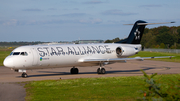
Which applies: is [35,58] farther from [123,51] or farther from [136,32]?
[136,32]

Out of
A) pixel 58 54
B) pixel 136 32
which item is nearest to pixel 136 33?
pixel 136 32

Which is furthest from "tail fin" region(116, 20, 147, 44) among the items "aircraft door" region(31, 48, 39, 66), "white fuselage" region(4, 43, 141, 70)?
"aircraft door" region(31, 48, 39, 66)

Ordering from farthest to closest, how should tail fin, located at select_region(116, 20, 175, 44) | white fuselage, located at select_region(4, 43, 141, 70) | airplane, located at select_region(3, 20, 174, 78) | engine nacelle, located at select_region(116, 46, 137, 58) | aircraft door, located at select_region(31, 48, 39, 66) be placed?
tail fin, located at select_region(116, 20, 175, 44), engine nacelle, located at select_region(116, 46, 137, 58), aircraft door, located at select_region(31, 48, 39, 66), airplane, located at select_region(3, 20, 174, 78), white fuselage, located at select_region(4, 43, 141, 70)

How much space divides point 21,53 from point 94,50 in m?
8.02

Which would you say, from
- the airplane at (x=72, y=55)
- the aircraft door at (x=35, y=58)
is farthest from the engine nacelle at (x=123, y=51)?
the aircraft door at (x=35, y=58)

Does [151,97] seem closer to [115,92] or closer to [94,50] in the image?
A: [115,92]

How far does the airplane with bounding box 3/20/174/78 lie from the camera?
22625 millimetres

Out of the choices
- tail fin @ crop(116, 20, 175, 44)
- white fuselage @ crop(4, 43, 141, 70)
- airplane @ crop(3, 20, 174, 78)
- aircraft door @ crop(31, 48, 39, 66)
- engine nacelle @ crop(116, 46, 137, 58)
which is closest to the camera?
white fuselage @ crop(4, 43, 141, 70)

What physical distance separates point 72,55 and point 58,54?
1597mm

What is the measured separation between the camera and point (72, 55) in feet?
83.4

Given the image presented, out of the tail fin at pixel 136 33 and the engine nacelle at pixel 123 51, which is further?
the tail fin at pixel 136 33

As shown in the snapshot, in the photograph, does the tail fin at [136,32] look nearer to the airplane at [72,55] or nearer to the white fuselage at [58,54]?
the airplane at [72,55]

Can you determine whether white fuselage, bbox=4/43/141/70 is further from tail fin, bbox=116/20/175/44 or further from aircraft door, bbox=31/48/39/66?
tail fin, bbox=116/20/175/44

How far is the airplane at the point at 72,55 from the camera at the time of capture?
74.2ft
